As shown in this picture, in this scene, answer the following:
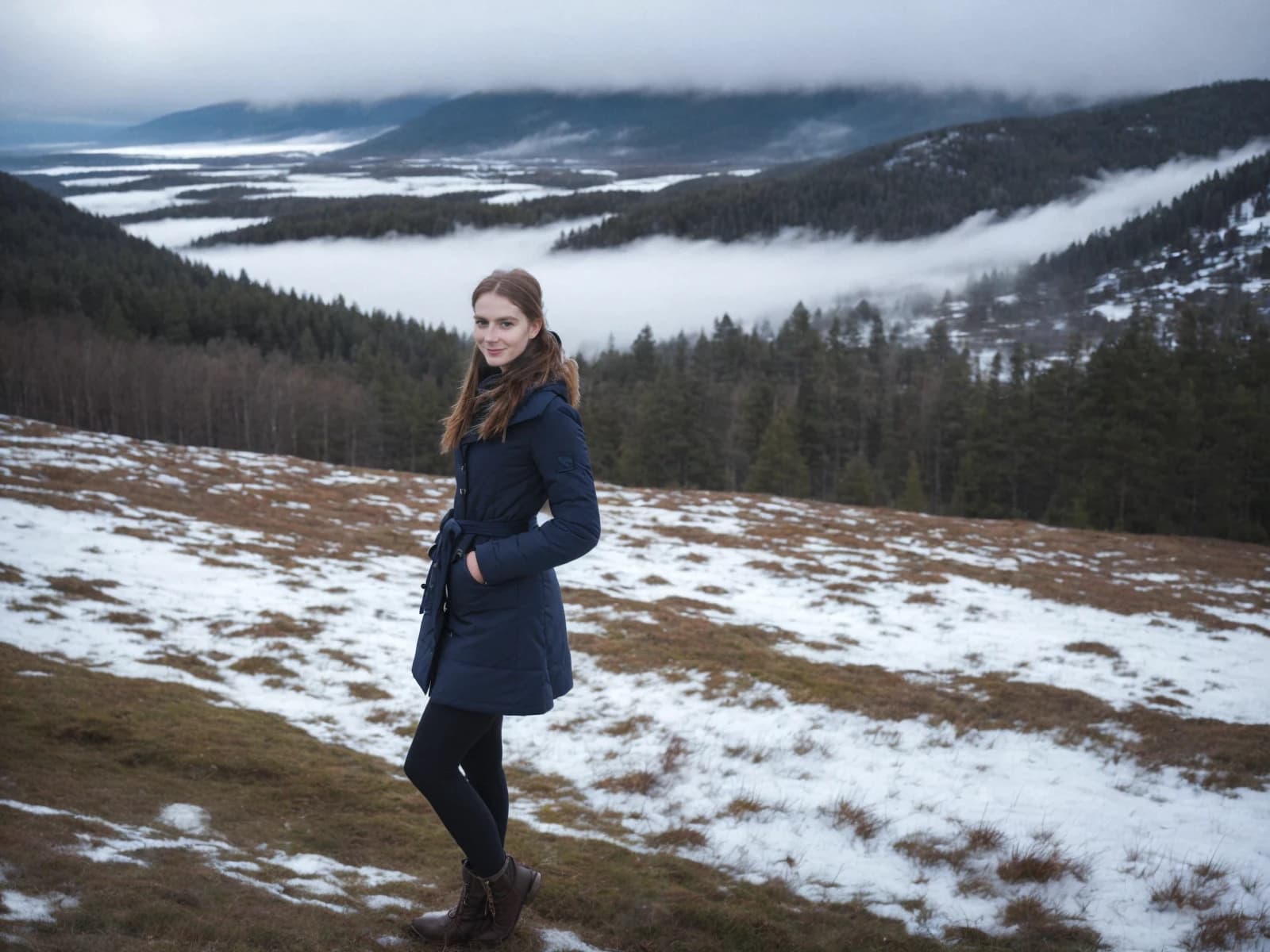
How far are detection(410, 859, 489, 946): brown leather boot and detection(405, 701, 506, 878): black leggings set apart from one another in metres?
0.08

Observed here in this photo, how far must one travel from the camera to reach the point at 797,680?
10734 mm

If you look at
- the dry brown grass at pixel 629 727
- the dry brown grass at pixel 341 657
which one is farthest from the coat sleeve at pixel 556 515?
the dry brown grass at pixel 341 657

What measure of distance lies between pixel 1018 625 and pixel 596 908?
1280 cm

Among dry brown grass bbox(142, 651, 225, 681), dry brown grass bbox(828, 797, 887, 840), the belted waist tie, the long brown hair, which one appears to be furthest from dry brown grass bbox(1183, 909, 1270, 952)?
dry brown grass bbox(142, 651, 225, 681)

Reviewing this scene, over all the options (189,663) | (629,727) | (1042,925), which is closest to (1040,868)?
(1042,925)

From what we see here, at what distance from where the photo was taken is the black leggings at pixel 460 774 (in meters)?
3.80

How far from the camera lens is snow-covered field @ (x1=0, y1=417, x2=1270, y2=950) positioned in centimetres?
605

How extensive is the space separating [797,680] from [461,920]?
7.29m

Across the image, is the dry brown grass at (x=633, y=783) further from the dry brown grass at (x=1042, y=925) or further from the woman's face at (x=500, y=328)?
the woman's face at (x=500, y=328)

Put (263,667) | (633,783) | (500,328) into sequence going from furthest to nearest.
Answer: (263,667), (633,783), (500,328)

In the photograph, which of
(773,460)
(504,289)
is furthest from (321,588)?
(773,460)

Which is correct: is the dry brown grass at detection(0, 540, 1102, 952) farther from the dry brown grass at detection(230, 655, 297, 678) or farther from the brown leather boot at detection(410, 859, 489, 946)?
the dry brown grass at detection(230, 655, 297, 678)

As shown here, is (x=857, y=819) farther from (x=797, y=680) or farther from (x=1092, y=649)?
(x=1092, y=649)

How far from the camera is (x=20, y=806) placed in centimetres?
497
